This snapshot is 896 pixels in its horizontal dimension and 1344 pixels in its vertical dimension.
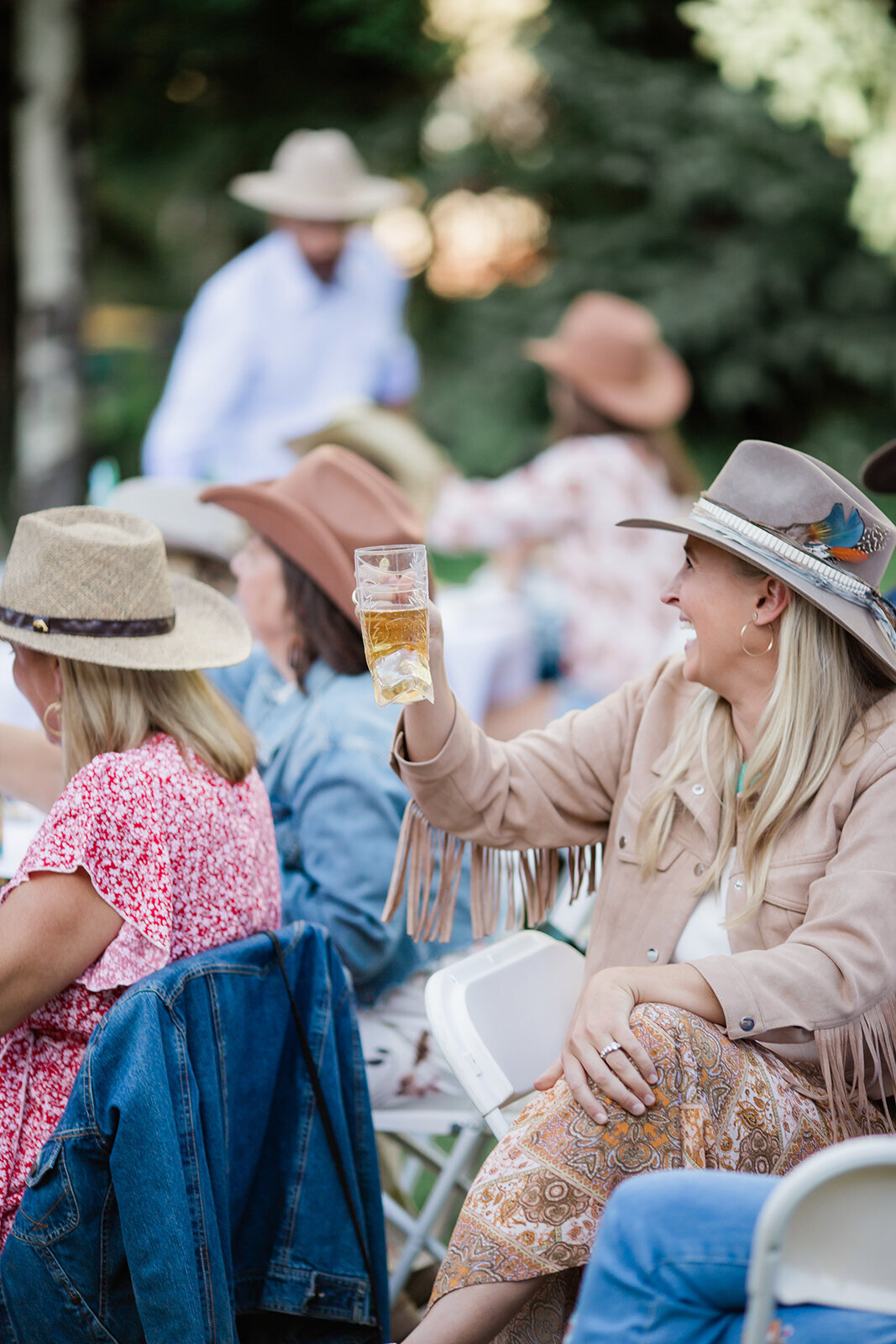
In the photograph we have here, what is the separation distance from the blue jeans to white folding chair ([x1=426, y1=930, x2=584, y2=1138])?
614mm

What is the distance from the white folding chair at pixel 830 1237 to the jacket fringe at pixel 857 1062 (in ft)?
1.77

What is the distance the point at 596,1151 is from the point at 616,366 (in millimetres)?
4744

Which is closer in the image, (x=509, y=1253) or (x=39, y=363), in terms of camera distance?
(x=509, y=1253)

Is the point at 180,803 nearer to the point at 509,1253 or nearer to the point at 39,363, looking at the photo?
the point at 509,1253

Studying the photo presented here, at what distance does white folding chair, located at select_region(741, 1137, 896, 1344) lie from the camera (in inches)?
48.2

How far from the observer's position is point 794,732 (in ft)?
6.81

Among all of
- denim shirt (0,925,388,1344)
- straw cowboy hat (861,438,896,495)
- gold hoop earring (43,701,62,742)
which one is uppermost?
straw cowboy hat (861,438,896,495)

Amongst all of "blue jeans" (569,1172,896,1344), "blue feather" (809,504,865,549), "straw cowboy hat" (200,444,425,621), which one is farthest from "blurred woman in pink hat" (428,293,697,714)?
"blue jeans" (569,1172,896,1344)

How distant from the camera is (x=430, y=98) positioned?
41.6 feet

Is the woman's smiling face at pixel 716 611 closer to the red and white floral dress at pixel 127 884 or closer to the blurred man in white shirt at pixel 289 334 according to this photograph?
the red and white floral dress at pixel 127 884

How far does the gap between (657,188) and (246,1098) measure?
10836 millimetres

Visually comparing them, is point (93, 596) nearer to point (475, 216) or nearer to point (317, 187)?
point (317, 187)

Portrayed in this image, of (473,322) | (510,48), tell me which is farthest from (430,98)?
(473,322)

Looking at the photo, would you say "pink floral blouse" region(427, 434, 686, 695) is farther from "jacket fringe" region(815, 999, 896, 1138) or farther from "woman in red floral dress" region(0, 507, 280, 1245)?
"jacket fringe" region(815, 999, 896, 1138)
